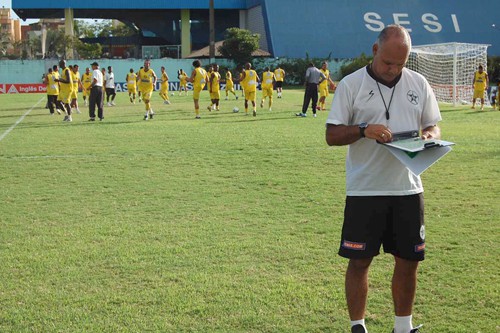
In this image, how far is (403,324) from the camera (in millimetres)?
4590

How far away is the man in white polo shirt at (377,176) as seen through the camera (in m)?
4.41

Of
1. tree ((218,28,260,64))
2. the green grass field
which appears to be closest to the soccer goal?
the green grass field

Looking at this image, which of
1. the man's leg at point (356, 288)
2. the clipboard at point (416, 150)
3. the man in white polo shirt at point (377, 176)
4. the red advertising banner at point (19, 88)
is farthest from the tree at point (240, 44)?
the clipboard at point (416, 150)

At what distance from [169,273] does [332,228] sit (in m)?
2.25

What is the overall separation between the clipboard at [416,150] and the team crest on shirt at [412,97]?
0.27 meters

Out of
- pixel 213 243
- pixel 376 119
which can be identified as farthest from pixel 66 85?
pixel 376 119

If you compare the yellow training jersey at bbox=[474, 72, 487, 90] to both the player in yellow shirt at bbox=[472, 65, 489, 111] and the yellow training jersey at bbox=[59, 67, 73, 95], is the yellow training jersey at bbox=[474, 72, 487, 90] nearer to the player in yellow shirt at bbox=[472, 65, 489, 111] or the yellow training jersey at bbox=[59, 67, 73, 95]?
the player in yellow shirt at bbox=[472, 65, 489, 111]

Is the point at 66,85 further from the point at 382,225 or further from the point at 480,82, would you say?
the point at 382,225

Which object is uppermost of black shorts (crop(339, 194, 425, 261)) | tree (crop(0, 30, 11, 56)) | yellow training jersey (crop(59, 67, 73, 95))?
tree (crop(0, 30, 11, 56))

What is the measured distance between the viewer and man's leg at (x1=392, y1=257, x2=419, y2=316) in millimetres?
4547

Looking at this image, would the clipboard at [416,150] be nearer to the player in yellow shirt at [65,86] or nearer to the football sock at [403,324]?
the football sock at [403,324]

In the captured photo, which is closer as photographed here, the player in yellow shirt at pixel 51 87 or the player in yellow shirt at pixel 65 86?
the player in yellow shirt at pixel 65 86

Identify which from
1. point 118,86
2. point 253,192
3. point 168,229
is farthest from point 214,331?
point 118,86

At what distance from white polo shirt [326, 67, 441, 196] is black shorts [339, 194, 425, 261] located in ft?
0.20
